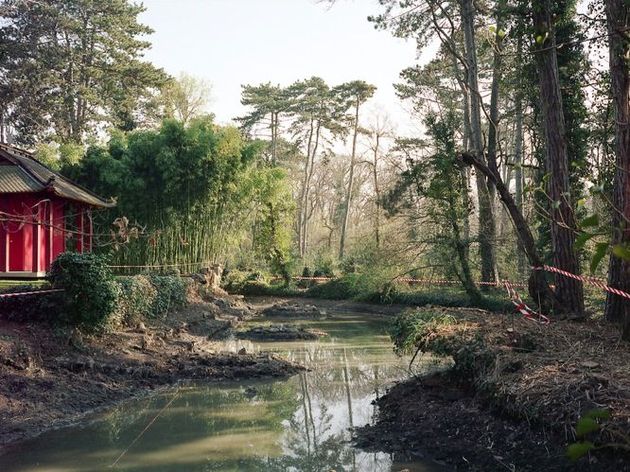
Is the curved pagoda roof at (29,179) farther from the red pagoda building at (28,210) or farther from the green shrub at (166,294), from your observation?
the green shrub at (166,294)

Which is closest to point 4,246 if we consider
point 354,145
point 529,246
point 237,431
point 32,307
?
point 32,307

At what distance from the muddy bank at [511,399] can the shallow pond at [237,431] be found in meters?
0.44

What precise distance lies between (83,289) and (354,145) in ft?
82.2

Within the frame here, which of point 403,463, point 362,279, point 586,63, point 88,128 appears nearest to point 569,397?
point 403,463

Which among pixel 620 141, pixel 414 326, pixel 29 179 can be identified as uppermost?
pixel 29 179

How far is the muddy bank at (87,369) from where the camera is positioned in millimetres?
7426

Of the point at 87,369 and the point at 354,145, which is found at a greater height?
the point at 354,145

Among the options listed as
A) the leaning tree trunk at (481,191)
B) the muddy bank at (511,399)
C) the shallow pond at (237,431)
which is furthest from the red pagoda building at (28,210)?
the muddy bank at (511,399)

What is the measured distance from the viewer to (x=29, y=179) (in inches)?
607

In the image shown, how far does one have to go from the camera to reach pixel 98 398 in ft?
27.4

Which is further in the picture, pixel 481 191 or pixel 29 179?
pixel 481 191

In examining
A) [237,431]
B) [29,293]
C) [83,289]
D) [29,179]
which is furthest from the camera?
[29,179]

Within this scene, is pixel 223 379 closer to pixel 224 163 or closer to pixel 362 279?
pixel 362 279

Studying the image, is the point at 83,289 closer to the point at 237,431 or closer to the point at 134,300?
the point at 134,300
